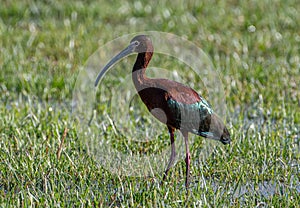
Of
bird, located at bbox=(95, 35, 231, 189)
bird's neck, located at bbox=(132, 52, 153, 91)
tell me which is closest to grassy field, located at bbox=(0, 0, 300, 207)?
bird, located at bbox=(95, 35, 231, 189)

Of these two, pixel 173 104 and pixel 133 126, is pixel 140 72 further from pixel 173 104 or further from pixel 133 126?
pixel 133 126

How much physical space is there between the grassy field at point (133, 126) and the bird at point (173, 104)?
357 millimetres

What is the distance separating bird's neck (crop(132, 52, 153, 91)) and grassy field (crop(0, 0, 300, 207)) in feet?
2.19

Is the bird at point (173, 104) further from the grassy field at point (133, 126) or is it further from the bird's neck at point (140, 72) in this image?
the grassy field at point (133, 126)

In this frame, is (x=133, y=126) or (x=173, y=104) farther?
(x=133, y=126)

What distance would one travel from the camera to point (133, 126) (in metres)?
6.09

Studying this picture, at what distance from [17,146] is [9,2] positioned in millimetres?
4168

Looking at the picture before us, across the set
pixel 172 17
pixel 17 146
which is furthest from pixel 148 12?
pixel 17 146

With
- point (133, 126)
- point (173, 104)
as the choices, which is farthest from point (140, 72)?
point (133, 126)

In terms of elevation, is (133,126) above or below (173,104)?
above

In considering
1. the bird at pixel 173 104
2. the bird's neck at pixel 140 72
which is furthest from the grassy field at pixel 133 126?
the bird's neck at pixel 140 72

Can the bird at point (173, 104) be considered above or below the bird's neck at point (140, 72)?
below

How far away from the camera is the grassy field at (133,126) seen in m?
4.68

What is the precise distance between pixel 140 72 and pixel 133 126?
142 cm
